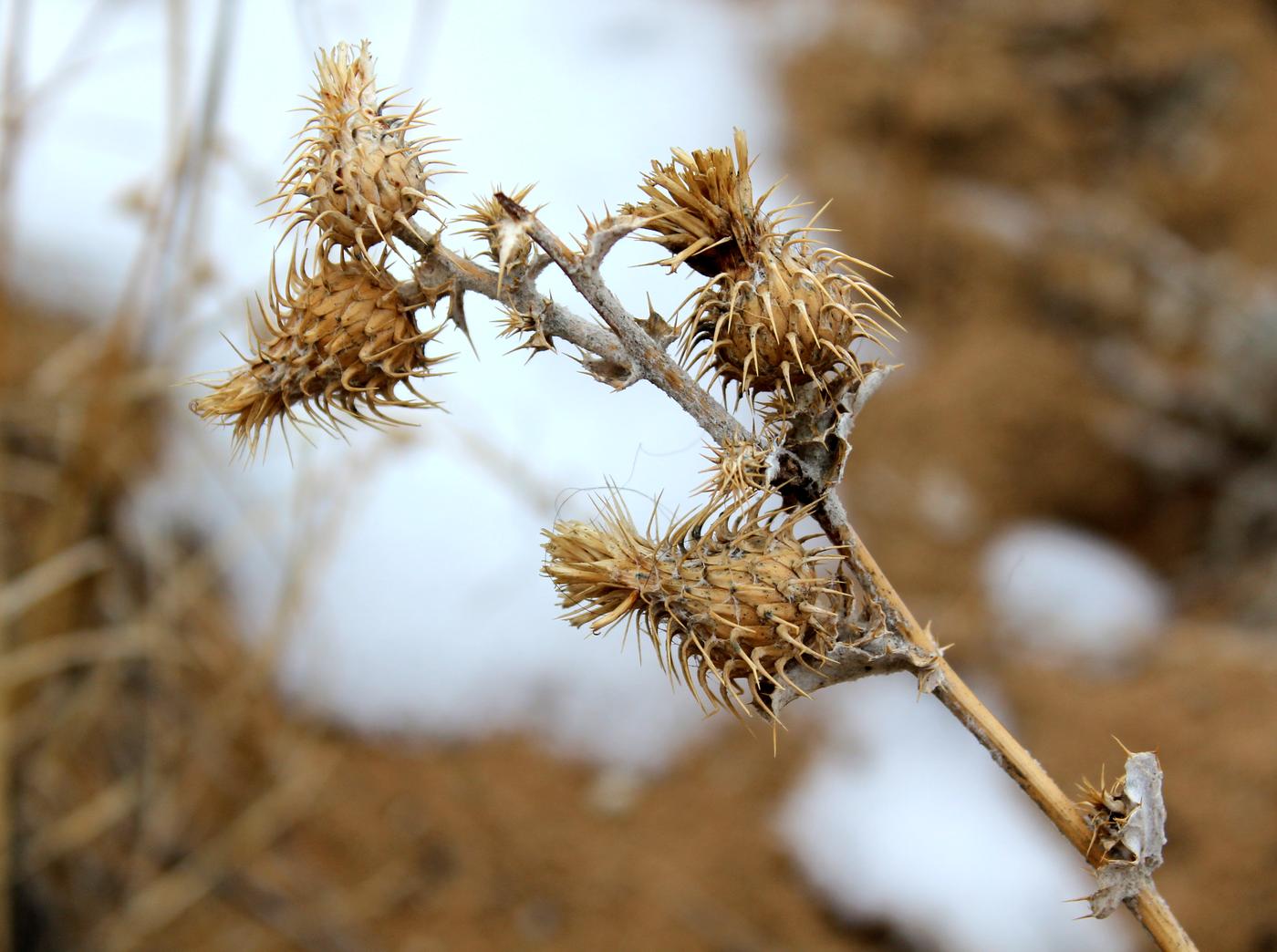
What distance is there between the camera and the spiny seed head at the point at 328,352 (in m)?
0.93

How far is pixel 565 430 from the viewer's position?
10.6ft

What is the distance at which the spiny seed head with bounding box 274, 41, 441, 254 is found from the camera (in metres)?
0.91

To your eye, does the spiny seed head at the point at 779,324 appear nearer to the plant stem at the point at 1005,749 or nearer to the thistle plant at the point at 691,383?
the thistle plant at the point at 691,383


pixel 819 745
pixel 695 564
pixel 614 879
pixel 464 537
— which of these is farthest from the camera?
pixel 464 537

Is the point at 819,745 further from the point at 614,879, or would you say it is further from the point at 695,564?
the point at 695,564

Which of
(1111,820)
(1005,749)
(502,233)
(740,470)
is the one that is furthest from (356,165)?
(1111,820)

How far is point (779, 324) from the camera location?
0.97 m

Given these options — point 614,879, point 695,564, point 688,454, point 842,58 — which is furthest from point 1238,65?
point 695,564

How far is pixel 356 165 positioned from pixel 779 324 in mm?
365

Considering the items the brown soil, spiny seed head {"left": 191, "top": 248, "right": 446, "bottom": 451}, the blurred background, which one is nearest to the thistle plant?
spiny seed head {"left": 191, "top": 248, "right": 446, "bottom": 451}

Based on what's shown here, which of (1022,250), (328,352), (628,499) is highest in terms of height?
(1022,250)

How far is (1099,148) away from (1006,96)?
0.39 m

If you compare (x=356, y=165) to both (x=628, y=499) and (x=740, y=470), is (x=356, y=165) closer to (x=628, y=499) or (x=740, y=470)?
(x=740, y=470)

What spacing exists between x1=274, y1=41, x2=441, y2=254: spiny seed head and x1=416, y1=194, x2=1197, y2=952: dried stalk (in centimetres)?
4
